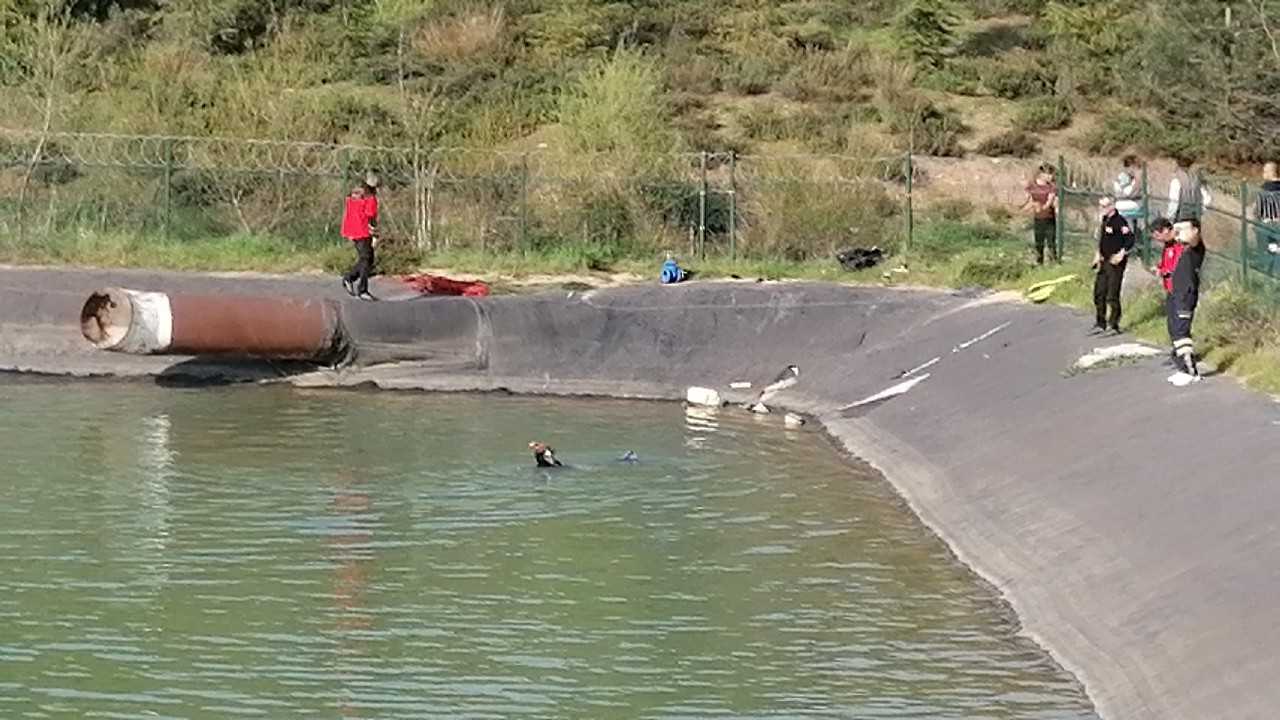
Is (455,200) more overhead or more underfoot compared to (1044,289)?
more overhead

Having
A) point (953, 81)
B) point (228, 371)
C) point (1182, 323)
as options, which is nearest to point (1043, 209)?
point (228, 371)

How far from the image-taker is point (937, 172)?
4906 cm

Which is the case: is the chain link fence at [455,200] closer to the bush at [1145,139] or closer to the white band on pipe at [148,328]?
the white band on pipe at [148,328]

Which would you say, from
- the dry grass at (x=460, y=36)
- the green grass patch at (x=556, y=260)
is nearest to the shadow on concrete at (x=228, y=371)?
the green grass patch at (x=556, y=260)

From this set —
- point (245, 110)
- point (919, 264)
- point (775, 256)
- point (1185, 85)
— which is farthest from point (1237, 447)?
point (1185, 85)

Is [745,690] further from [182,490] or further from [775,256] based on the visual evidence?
[775,256]

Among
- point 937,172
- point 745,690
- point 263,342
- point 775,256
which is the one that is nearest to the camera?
point 745,690

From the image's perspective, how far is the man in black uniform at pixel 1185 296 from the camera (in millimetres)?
21219

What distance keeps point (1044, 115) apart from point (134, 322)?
28209 mm

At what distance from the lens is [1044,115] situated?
5281 centimetres

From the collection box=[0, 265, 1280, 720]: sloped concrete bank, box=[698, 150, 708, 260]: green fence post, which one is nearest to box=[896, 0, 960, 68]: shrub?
box=[698, 150, 708, 260]: green fence post

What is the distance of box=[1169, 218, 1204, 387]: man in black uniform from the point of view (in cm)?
2122

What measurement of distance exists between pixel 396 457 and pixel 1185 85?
32.2 metres

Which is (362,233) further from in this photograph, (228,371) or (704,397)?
(704,397)
